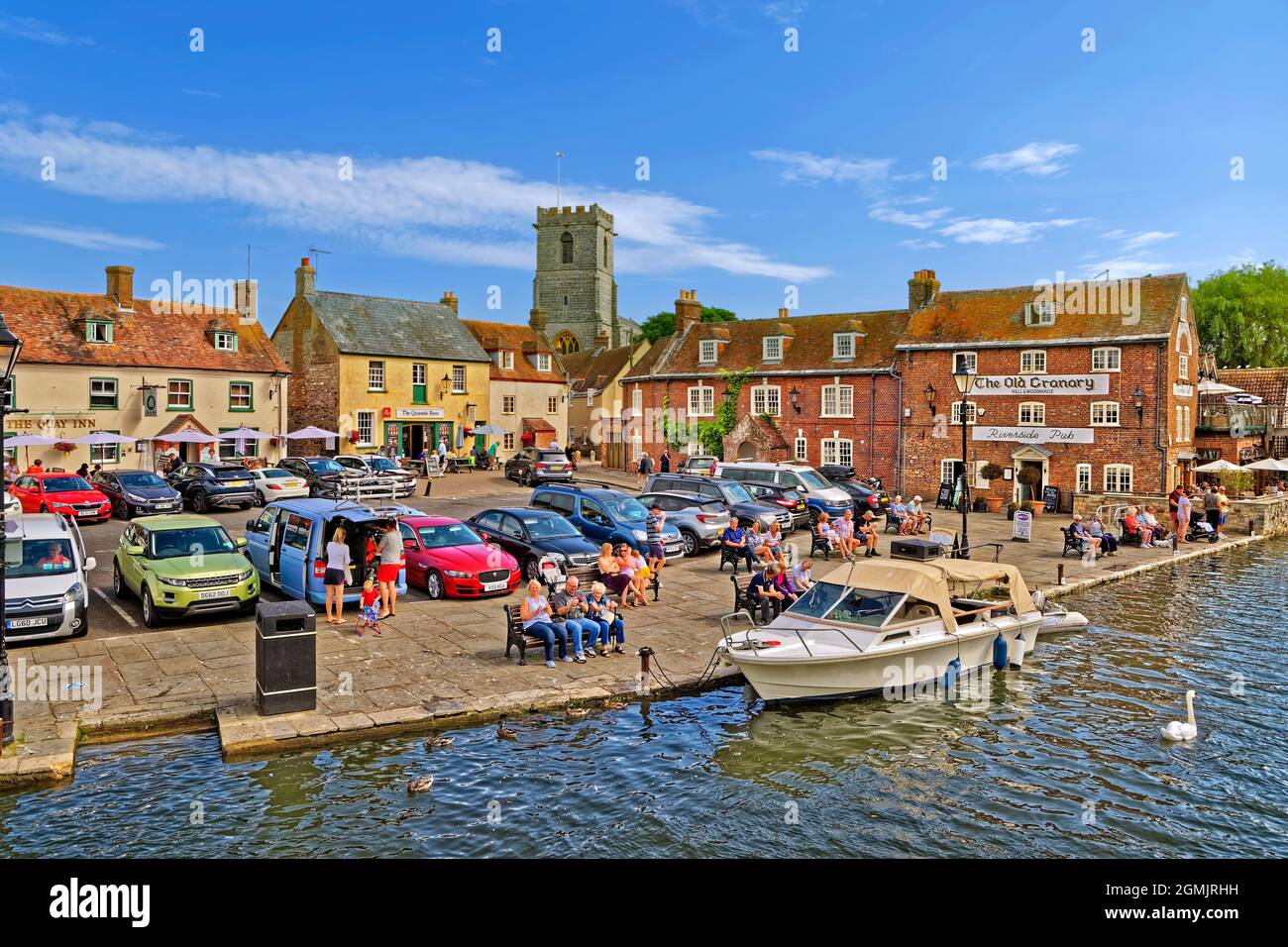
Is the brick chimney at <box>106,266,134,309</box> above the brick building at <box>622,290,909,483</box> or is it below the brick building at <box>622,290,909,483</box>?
above

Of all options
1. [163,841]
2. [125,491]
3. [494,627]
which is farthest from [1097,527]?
[125,491]

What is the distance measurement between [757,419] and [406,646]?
32693 mm

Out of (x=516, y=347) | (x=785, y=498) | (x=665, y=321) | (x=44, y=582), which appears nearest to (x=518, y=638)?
(x=44, y=582)

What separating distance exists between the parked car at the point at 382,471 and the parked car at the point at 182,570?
48.7 ft

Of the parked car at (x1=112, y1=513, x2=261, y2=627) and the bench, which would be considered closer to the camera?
the bench

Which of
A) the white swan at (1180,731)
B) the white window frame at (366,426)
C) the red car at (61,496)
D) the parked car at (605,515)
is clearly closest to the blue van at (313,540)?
the parked car at (605,515)

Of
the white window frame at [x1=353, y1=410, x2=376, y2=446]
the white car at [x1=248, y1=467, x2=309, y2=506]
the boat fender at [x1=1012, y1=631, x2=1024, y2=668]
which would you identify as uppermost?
the white window frame at [x1=353, y1=410, x2=376, y2=446]

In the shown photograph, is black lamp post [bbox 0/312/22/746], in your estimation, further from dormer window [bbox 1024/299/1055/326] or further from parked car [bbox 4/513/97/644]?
dormer window [bbox 1024/299/1055/326]

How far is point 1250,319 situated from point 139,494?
204 feet

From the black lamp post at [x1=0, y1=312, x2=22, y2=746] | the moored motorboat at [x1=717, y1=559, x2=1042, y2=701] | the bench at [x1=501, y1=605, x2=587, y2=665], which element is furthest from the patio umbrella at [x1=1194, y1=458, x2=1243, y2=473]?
the black lamp post at [x1=0, y1=312, x2=22, y2=746]

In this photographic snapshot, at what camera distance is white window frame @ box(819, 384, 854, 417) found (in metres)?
43.1

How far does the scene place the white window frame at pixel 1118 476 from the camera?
36.1 m

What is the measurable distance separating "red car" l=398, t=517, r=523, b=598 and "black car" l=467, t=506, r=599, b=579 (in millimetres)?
619
